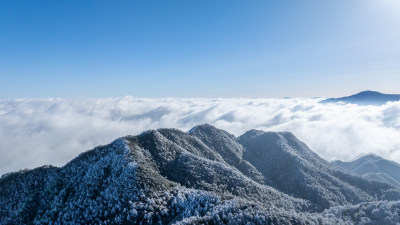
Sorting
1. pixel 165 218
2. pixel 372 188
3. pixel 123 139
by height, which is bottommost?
pixel 372 188

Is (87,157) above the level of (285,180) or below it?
above

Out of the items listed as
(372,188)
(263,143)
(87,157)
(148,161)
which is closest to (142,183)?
(148,161)

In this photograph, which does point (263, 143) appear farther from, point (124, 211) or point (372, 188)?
point (124, 211)

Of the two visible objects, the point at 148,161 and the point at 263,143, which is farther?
the point at 263,143

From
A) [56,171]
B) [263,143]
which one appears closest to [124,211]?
[56,171]

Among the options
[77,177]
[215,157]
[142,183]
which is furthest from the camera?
[215,157]

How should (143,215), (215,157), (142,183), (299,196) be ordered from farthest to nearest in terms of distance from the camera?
1. (215,157)
2. (299,196)
3. (142,183)
4. (143,215)
